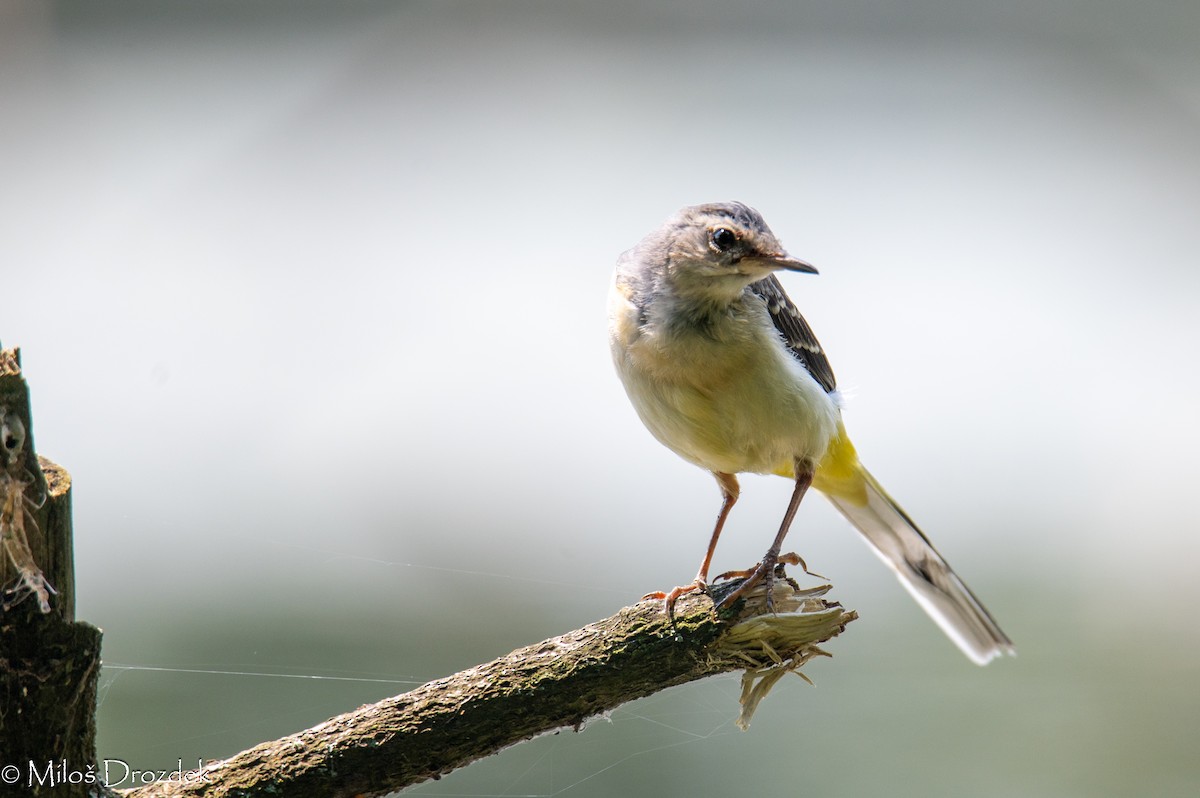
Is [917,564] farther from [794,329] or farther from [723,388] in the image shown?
[723,388]

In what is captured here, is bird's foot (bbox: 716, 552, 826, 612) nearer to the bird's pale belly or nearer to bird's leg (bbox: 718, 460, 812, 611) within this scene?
bird's leg (bbox: 718, 460, 812, 611)

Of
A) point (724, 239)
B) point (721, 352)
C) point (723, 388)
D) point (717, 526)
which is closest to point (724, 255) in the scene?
point (724, 239)

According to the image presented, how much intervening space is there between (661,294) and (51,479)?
2618mm

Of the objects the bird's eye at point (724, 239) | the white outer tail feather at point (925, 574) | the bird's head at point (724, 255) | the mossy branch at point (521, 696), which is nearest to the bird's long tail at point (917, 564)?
the white outer tail feather at point (925, 574)

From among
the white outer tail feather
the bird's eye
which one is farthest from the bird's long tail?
the bird's eye

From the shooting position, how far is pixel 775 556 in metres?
3.67

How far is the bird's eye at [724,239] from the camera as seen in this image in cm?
429

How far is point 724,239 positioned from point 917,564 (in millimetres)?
2307

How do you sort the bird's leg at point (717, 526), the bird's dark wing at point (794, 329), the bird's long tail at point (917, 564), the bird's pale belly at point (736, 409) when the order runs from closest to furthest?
1. the bird's leg at point (717, 526)
2. the bird's pale belly at point (736, 409)
3. the bird's dark wing at point (794, 329)
4. the bird's long tail at point (917, 564)

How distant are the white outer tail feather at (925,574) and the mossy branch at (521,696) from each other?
2.12 metres

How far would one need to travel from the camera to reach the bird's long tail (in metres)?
5.22

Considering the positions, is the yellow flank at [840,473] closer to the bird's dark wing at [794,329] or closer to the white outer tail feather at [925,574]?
the white outer tail feather at [925,574]

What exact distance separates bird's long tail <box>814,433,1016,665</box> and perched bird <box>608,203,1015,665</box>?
63 centimetres

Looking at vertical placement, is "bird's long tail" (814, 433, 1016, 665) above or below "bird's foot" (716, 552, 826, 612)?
below
